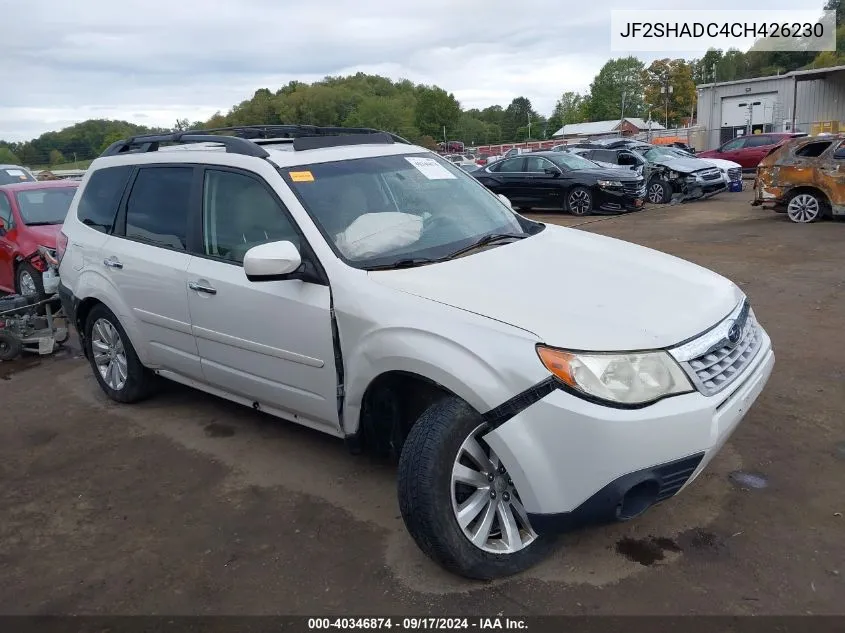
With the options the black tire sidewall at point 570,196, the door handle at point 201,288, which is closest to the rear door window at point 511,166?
the black tire sidewall at point 570,196

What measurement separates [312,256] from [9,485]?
7.72 feet

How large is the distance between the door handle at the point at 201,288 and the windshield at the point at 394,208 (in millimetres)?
770

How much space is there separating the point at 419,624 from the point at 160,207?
3.06 meters

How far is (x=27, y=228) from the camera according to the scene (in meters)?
8.16

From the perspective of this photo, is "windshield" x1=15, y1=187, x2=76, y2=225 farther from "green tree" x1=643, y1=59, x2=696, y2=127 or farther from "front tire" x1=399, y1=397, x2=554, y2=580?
"green tree" x1=643, y1=59, x2=696, y2=127

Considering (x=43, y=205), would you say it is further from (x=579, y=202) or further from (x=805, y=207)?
(x=805, y=207)

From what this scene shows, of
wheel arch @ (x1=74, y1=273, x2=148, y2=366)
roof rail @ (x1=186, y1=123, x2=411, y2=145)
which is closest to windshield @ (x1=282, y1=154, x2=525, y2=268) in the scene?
roof rail @ (x1=186, y1=123, x2=411, y2=145)

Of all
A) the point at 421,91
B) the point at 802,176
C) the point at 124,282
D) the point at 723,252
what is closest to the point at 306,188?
the point at 124,282

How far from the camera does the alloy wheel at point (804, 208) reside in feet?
41.0

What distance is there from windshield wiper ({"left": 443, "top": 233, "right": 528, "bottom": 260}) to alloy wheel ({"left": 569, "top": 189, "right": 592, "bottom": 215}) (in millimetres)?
12777

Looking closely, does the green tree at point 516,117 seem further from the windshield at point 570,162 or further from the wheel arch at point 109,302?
the wheel arch at point 109,302

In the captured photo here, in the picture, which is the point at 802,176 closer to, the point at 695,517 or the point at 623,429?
the point at 695,517

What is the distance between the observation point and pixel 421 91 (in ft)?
452

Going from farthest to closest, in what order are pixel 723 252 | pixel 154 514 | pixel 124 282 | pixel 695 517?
pixel 723 252 < pixel 124 282 < pixel 154 514 < pixel 695 517
